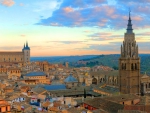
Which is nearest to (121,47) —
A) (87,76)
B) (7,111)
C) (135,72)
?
(135,72)

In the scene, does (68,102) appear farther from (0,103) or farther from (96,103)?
(0,103)

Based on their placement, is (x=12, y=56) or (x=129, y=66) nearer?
(x=129, y=66)

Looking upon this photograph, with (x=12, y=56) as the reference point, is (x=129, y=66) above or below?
below

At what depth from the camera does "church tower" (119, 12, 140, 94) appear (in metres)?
69.1

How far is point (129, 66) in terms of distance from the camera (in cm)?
6900

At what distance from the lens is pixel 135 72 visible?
70.0m

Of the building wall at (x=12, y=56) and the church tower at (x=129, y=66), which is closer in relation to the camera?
the church tower at (x=129, y=66)

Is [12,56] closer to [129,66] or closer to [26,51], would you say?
[26,51]

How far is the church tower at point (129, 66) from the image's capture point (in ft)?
227

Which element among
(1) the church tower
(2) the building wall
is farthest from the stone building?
(1) the church tower

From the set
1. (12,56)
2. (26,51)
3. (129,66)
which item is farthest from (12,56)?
(129,66)

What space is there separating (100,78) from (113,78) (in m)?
11.5

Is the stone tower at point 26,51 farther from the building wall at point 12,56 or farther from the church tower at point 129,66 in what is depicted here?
the church tower at point 129,66

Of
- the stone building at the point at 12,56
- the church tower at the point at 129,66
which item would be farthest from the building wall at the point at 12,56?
the church tower at the point at 129,66
